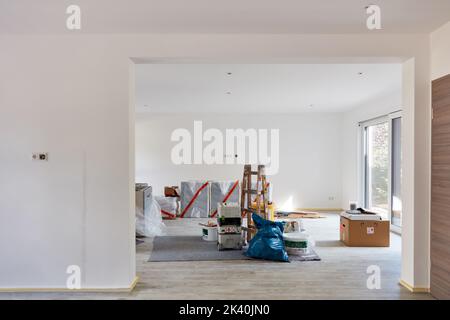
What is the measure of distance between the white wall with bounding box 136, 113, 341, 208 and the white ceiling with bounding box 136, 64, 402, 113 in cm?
68

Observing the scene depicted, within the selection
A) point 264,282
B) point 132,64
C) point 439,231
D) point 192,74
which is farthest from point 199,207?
point 439,231

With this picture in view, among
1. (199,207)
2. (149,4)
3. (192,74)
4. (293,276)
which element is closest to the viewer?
(149,4)

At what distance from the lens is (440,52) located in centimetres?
284

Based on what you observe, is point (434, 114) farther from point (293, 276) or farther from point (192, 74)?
point (192, 74)

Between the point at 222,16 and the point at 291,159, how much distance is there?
5.91 m

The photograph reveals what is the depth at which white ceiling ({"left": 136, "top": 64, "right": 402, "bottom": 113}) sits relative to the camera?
13.5ft

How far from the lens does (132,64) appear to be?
10.1 feet

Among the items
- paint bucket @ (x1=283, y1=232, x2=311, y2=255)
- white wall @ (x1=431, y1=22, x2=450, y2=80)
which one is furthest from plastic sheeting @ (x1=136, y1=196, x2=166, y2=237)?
white wall @ (x1=431, y1=22, x2=450, y2=80)

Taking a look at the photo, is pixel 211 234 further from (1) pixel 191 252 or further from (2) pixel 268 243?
(2) pixel 268 243

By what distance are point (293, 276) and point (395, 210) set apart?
332 cm

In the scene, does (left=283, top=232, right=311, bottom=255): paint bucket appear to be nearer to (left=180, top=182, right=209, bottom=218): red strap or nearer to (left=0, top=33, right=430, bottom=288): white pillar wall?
(left=0, top=33, right=430, bottom=288): white pillar wall

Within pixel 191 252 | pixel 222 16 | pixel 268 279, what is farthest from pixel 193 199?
pixel 222 16

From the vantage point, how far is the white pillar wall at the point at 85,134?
2.96m

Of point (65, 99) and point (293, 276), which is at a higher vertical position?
point (65, 99)
